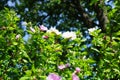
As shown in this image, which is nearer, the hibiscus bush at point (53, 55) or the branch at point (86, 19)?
the hibiscus bush at point (53, 55)

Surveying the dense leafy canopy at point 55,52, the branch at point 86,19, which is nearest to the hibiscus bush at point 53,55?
the dense leafy canopy at point 55,52

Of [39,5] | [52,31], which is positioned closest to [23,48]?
[52,31]

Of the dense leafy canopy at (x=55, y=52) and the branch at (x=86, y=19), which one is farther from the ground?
→ the branch at (x=86, y=19)

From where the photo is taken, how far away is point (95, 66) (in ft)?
14.3

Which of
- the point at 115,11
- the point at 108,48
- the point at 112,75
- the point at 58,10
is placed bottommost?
the point at 112,75

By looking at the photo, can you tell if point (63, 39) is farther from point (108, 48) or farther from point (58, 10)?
point (58, 10)

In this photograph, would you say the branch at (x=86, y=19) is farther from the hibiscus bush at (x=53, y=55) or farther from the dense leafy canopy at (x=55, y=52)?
the hibiscus bush at (x=53, y=55)

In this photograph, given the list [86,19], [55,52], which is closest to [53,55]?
[55,52]

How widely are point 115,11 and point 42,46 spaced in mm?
1057

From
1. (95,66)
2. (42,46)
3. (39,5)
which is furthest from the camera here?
(39,5)

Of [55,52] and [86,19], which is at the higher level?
[86,19]

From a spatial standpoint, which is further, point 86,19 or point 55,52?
point 86,19

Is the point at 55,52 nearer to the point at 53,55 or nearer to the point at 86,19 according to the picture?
the point at 53,55

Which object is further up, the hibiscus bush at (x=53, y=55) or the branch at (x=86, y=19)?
the branch at (x=86, y=19)
